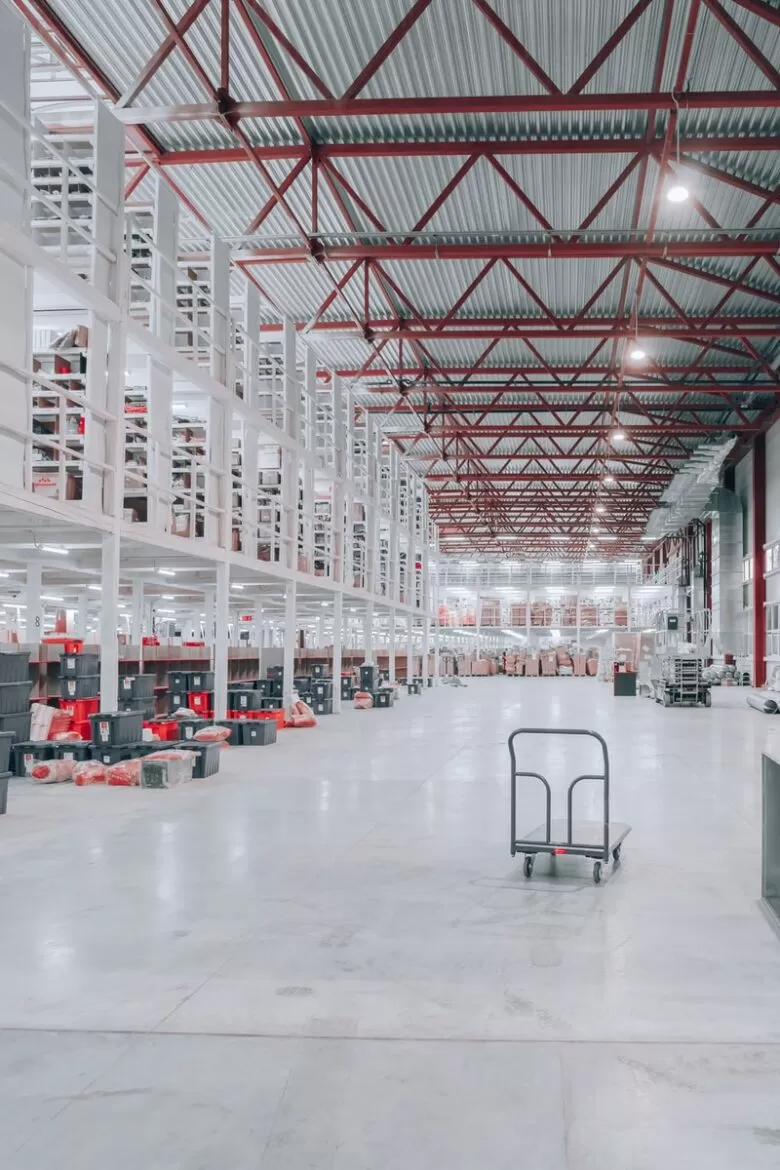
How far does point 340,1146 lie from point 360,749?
11.7 meters

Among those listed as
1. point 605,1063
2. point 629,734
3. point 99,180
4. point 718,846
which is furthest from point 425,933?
point 629,734

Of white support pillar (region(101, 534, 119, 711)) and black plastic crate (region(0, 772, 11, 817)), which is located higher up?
white support pillar (region(101, 534, 119, 711))

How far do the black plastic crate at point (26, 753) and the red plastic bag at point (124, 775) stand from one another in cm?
121

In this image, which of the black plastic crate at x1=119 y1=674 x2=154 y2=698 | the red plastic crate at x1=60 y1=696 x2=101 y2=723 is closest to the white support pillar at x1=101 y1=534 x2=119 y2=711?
the red plastic crate at x1=60 y1=696 x2=101 y2=723

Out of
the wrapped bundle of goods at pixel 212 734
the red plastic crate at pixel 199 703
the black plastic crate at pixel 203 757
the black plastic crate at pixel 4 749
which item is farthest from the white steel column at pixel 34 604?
the black plastic crate at pixel 4 749

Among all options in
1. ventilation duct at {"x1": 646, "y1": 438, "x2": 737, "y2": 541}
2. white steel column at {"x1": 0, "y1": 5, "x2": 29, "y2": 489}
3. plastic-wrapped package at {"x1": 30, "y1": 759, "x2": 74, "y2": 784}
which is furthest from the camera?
ventilation duct at {"x1": 646, "y1": 438, "x2": 737, "y2": 541}

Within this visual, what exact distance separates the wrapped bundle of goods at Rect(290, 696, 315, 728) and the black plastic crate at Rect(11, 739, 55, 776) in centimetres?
711

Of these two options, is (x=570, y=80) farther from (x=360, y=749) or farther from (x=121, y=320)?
(x=360, y=749)

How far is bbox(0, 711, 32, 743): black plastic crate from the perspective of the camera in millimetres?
11495

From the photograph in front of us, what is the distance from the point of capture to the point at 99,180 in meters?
11.5

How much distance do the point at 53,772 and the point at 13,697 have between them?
4.00 ft

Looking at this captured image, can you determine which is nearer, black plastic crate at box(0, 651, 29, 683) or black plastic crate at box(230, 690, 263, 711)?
black plastic crate at box(0, 651, 29, 683)

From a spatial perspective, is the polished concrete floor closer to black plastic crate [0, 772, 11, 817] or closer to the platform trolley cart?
the platform trolley cart

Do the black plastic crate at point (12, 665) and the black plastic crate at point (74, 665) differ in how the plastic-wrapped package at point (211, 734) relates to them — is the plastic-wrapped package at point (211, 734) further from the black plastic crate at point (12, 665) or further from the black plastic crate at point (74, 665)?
the black plastic crate at point (12, 665)
